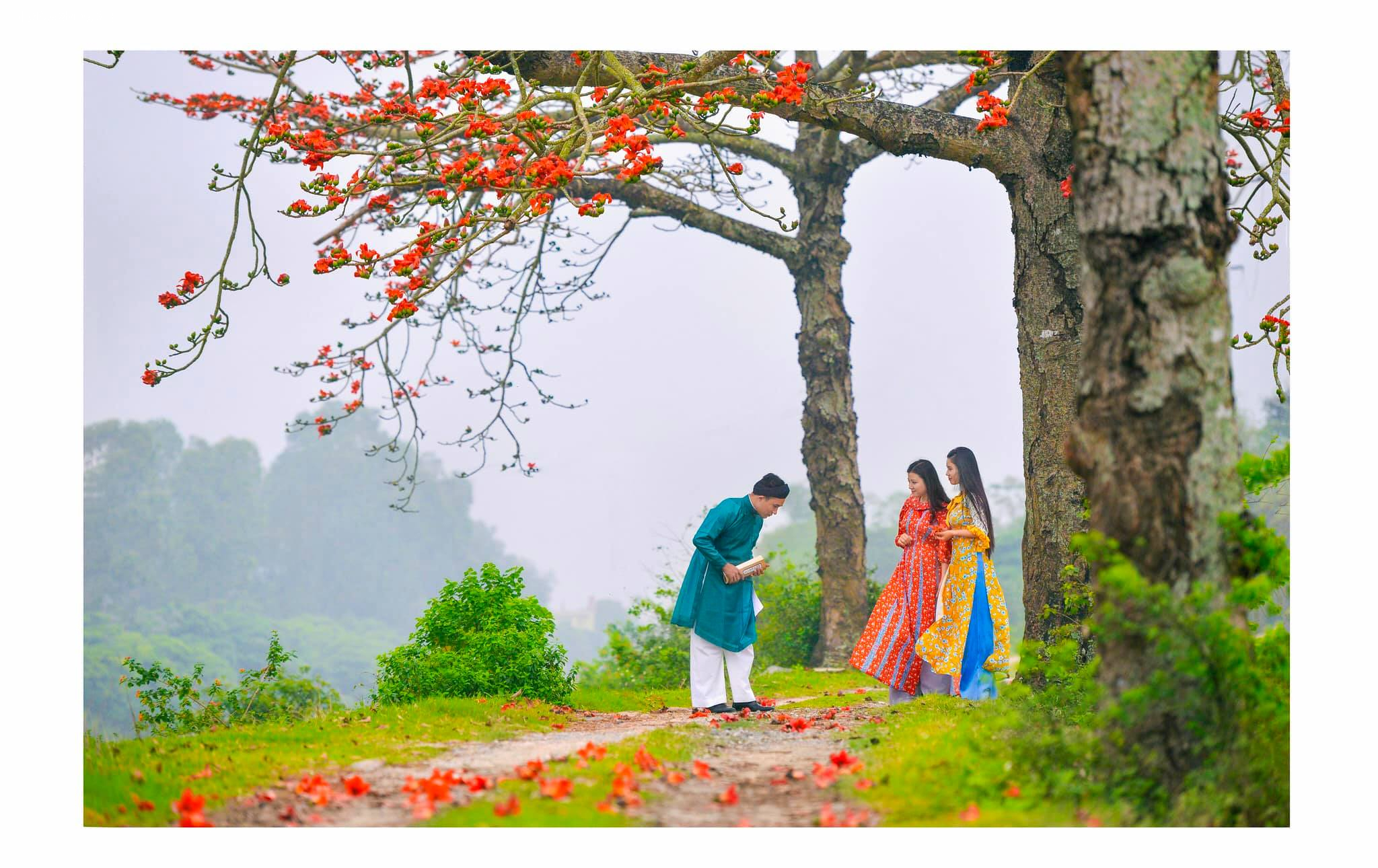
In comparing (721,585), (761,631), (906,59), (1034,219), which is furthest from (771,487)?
(906,59)

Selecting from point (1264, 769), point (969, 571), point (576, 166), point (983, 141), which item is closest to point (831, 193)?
point (983, 141)

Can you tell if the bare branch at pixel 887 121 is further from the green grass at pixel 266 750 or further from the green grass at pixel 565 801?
the green grass at pixel 565 801

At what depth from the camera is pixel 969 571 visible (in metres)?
6.70

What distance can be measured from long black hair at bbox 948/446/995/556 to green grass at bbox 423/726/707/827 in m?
2.96

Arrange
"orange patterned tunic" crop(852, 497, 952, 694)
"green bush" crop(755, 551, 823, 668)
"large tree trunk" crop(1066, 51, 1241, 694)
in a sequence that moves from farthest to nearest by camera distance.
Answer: "green bush" crop(755, 551, 823, 668) < "orange patterned tunic" crop(852, 497, 952, 694) < "large tree trunk" crop(1066, 51, 1241, 694)

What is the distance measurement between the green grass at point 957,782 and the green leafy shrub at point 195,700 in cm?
372

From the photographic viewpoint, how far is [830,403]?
10.4 m

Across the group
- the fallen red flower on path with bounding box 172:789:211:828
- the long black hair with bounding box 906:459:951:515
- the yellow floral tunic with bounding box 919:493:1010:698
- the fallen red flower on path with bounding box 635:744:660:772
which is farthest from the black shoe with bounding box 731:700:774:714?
the fallen red flower on path with bounding box 172:789:211:828

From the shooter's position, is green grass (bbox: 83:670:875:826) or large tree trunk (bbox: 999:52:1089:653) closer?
green grass (bbox: 83:670:875:826)

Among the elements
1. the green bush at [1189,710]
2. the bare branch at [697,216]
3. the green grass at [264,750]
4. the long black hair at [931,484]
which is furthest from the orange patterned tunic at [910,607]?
the bare branch at [697,216]

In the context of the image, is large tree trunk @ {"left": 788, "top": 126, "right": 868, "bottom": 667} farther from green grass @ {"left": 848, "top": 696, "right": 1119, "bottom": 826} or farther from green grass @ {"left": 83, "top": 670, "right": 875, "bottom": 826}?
green grass @ {"left": 848, "top": 696, "right": 1119, "bottom": 826}

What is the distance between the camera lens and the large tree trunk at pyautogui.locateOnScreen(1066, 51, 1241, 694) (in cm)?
368

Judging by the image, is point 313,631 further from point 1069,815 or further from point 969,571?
point 1069,815
